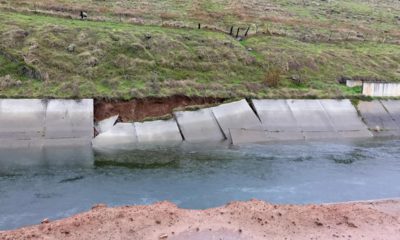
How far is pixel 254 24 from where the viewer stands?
46188mm

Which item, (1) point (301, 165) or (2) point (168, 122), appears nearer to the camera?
(1) point (301, 165)

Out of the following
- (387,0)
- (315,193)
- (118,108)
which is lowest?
(315,193)

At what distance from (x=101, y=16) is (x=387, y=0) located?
51.5 metres

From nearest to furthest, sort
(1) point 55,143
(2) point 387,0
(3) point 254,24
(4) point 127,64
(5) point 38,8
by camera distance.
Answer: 1. (1) point 55,143
2. (4) point 127,64
3. (5) point 38,8
4. (3) point 254,24
5. (2) point 387,0

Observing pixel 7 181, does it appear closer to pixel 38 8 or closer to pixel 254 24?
pixel 38 8

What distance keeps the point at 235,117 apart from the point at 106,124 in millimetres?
7735

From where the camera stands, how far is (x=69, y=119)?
26766 mm

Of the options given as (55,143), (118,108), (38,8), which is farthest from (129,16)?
(55,143)

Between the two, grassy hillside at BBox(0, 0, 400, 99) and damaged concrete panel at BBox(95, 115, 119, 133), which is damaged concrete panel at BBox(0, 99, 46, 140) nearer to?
grassy hillside at BBox(0, 0, 400, 99)

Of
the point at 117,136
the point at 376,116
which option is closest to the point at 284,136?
the point at 376,116

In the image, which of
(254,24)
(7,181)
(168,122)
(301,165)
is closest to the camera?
(7,181)

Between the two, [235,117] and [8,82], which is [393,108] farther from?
[8,82]

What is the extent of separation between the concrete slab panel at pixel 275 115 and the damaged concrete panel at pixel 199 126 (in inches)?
124

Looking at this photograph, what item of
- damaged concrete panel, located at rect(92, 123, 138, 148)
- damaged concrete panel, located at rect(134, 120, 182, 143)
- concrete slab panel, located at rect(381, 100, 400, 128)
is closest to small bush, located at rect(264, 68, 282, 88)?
concrete slab panel, located at rect(381, 100, 400, 128)
